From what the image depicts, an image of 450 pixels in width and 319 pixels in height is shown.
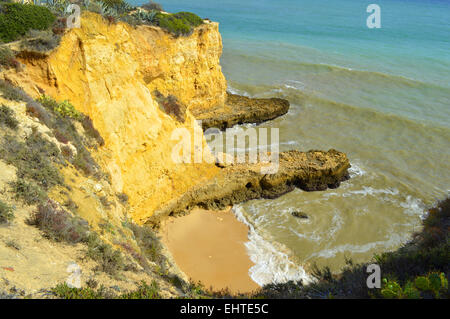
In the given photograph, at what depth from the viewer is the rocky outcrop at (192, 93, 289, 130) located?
2406cm

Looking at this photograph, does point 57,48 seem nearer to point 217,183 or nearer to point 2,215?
point 2,215

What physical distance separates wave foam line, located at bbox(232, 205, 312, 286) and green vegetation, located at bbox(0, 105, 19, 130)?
31.5 ft

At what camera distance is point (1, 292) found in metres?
4.03

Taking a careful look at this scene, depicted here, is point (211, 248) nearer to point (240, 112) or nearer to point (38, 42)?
point (38, 42)

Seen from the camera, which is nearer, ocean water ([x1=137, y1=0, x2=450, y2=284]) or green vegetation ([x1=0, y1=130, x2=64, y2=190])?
green vegetation ([x1=0, y1=130, x2=64, y2=190])

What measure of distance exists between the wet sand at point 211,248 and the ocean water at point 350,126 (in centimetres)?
59

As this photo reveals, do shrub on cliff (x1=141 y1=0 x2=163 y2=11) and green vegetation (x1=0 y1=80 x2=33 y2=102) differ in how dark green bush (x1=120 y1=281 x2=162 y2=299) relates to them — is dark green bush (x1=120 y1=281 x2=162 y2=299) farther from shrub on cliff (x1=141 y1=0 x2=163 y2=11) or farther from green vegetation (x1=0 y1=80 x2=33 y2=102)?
shrub on cliff (x1=141 y1=0 x2=163 y2=11)

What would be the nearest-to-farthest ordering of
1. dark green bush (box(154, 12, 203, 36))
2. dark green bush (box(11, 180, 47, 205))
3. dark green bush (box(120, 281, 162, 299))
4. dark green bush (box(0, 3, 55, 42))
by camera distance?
1. dark green bush (box(120, 281, 162, 299))
2. dark green bush (box(11, 180, 47, 205))
3. dark green bush (box(0, 3, 55, 42))
4. dark green bush (box(154, 12, 203, 36))

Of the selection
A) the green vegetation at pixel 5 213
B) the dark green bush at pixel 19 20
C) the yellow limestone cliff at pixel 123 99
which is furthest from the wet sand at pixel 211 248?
the dark green bush at pixel 19 20

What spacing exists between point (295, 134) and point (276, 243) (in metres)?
12.5

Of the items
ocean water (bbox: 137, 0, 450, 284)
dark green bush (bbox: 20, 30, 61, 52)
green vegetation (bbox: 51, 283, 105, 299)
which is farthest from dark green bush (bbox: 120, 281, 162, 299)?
dark green bush (bbox: 20, 30, 61, 52)

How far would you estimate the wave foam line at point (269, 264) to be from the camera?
1210 cm

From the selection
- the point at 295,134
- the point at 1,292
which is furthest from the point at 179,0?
the point at 1,292

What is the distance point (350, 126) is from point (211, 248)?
1908 cm
